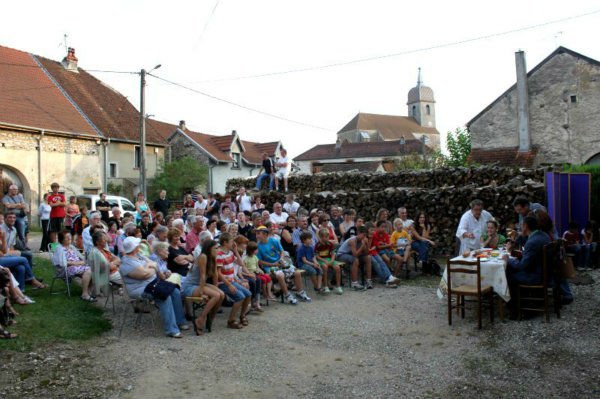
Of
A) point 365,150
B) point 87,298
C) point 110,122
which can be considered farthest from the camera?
Answer: point 365,150

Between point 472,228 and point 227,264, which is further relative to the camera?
point 472,228

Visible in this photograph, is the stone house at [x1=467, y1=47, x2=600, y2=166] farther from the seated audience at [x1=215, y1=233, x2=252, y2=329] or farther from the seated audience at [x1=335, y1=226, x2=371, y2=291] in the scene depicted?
the seated audience at [x1=215, y1=233, x2=252, y2=329]

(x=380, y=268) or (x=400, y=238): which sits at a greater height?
(x=400, y=238)

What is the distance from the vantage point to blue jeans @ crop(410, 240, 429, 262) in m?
10.9

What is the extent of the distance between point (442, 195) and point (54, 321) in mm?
9959

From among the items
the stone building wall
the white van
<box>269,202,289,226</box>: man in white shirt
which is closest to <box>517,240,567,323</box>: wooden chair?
<box>269,202,289,226</box>: man in white shirt

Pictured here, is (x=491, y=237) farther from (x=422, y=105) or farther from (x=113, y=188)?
(x=422, y=105)

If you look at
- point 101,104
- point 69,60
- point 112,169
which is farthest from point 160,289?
point 69,60

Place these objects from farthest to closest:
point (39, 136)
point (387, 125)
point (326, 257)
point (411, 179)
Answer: point (387, 125)
point (39, 136)
point (411, 179)
point (326, 257)

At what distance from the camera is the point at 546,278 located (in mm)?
6578

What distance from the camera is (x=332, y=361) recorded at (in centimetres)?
558

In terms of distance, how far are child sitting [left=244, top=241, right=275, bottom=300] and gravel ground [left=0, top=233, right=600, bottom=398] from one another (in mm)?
935

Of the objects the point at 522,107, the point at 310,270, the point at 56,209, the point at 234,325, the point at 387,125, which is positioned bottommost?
the point at 234,325

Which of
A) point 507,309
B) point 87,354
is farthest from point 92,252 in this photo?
point 507,309
